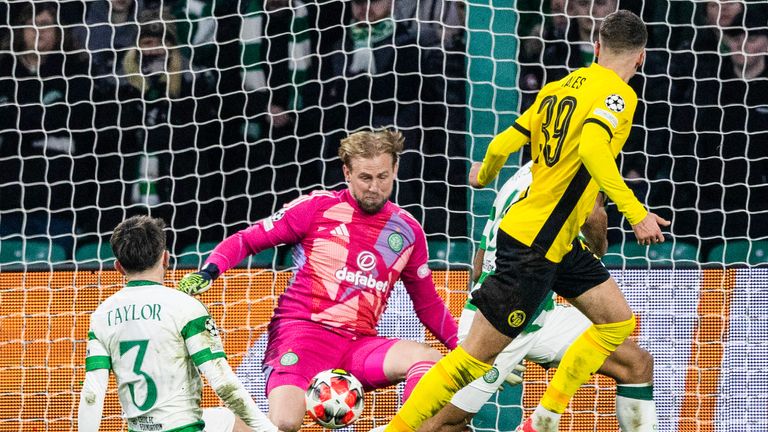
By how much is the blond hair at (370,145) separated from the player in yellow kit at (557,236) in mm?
797

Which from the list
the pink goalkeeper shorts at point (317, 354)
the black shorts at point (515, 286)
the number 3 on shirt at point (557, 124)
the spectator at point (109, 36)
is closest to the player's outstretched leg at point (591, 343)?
the black shorts at point (515, 286)

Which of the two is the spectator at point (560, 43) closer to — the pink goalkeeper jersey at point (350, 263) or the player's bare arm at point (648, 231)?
the pink goalkeeper jersey at point (350, 263)

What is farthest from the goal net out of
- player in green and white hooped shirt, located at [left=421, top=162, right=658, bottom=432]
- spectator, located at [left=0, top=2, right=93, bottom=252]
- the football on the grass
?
the football on the grass

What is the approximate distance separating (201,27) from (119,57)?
48 centimetres

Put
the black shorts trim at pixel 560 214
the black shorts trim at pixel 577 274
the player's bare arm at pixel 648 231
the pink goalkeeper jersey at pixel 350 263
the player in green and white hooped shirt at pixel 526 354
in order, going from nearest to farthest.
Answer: the player's bare arm at pixel 648 231 < the black shorts trim at pixel 560 214 < the black shorts trim at pixel 577 274 < the player in green and white hooped shirt at pixel 526 354 < the pink goalkeeper jersey at pixel 350 263

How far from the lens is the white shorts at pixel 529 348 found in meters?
5.16

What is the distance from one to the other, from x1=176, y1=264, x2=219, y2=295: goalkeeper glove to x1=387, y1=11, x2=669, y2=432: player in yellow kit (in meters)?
0.96

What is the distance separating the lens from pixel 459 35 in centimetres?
660

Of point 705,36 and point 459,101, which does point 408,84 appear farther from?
point 705,36

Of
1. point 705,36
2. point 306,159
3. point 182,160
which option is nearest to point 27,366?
point 182,160

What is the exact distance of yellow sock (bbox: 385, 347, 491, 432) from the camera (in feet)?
15.0

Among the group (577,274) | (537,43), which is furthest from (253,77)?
(577,274)

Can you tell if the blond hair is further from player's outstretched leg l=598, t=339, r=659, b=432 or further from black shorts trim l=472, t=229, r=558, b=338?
player's outstretched leg l=598, t=339, r=659, b=432

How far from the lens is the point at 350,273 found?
17.9 ft
